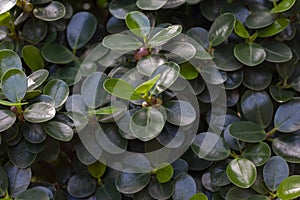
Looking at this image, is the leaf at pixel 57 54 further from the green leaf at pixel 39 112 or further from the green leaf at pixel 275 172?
the green leaf at pixel 275 172

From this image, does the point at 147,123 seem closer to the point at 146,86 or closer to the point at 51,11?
the point at 146,86

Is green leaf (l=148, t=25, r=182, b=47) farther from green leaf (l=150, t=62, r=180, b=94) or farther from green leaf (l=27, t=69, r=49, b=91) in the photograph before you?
green leaf (l=27, t=69, r=49, b=91)

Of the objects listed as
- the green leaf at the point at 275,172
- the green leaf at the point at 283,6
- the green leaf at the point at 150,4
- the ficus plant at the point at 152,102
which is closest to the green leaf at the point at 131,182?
the ficus plant at the point at 152,102

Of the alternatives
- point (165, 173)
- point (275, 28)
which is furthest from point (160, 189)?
point (275, 28)

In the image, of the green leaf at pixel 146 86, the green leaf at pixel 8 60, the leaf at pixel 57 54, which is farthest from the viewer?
the leaf at pixel 57 54

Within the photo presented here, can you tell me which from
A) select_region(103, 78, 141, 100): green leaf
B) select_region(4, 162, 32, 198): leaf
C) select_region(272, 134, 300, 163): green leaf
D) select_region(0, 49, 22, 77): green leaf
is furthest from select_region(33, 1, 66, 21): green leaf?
select_region(272, 134, 300, 163): green leaf
